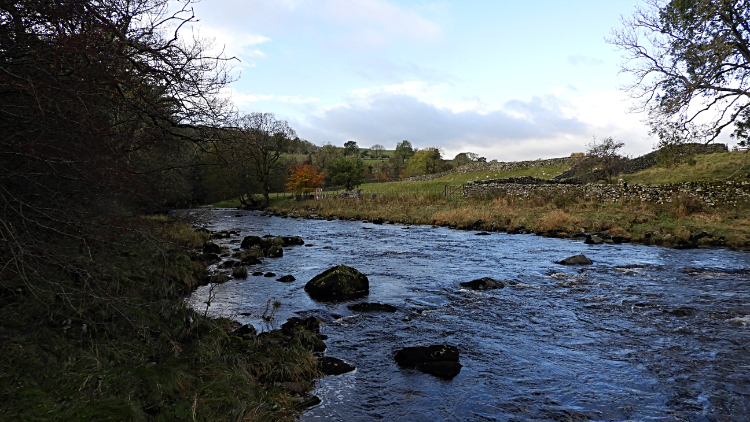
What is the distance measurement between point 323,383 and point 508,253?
14209mm

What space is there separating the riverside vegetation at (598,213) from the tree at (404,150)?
65.2m

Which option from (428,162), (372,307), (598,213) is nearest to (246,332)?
(372,307)

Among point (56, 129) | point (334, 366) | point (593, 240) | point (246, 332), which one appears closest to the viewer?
point (56, 129)

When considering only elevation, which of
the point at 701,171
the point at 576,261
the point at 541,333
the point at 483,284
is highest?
the point at 701,171

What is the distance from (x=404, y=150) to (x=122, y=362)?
10949cm

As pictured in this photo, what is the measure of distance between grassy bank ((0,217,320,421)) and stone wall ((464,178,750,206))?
27.3 meters

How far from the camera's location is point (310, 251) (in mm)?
21234

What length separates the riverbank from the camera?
2083cm

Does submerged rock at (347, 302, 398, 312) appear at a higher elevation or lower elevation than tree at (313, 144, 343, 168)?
lower

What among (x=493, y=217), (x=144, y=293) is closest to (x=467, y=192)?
(x=493, y=217)

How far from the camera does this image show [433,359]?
7684 millimetres

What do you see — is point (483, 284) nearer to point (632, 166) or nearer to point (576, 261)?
point (576, 261)

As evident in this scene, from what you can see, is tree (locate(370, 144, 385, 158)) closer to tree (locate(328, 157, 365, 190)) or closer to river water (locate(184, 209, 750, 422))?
tree (locate(328, 157, 365, 190))

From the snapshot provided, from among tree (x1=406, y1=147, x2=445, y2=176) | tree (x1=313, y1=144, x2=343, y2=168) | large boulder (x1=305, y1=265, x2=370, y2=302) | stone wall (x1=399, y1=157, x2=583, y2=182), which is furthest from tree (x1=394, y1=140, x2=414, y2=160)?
large boulder (x1=305, y1=265, x2=370, y2=302)
